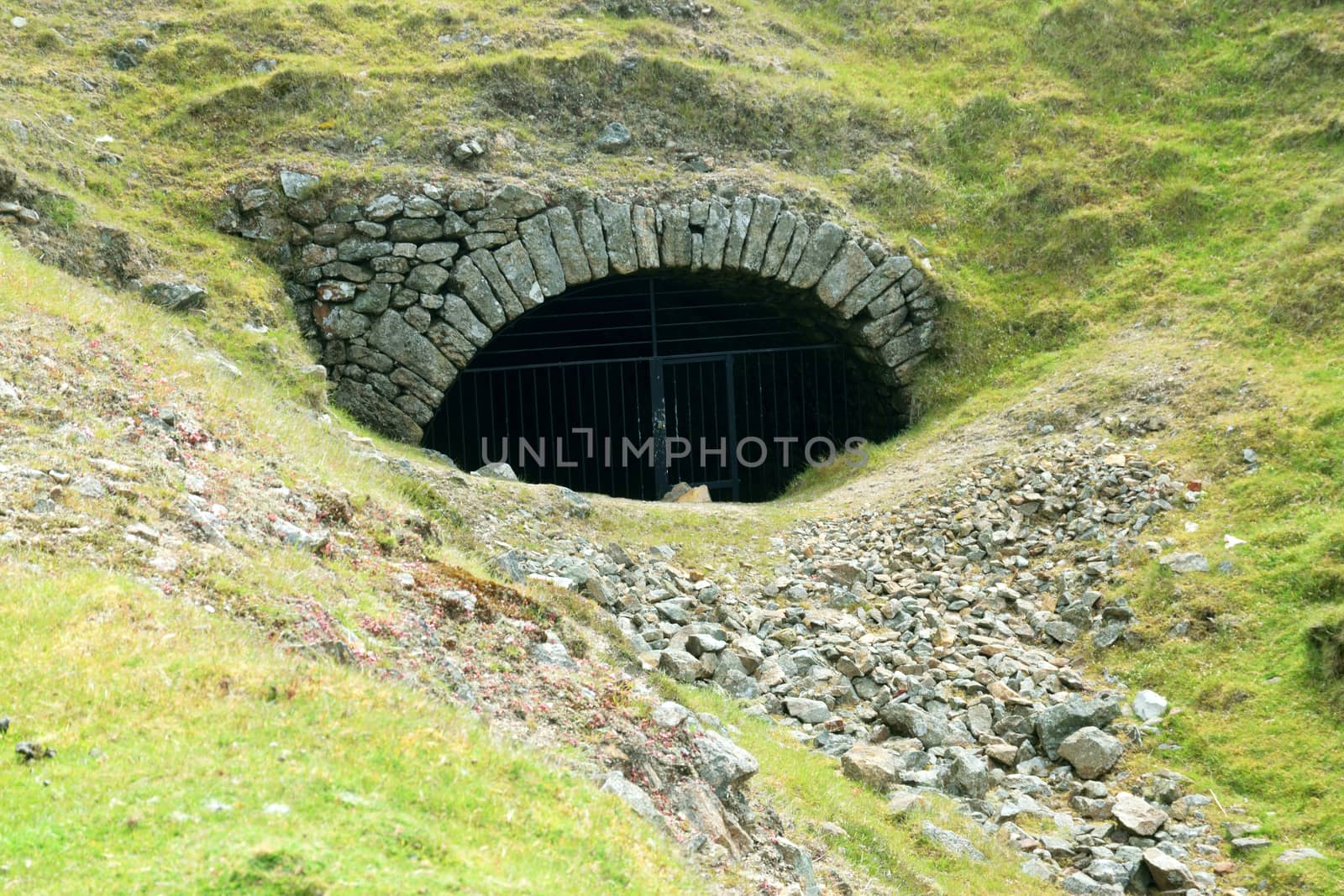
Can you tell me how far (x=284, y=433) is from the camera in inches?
326

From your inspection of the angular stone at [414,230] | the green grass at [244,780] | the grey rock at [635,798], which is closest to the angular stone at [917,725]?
the grey rock at [635,798]

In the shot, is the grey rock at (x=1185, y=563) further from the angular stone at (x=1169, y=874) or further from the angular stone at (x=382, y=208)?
the angular stone at (x=382, y=208)

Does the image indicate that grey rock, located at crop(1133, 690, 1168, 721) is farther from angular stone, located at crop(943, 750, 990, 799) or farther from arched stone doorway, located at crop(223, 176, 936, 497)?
arched stone doorway, located at crop(223, 176, 936, 497)

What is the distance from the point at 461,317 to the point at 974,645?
646 cm

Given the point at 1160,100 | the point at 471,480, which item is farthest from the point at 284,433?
the point at 1160,100

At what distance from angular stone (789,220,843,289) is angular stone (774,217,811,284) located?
3 cm

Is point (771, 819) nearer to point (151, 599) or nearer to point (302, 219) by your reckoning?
point (151, 599)

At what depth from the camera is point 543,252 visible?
13469mm

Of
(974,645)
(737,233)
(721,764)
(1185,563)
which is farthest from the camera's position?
(737,233)

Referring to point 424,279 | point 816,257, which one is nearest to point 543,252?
point 424,279

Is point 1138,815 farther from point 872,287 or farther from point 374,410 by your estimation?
point 374,410

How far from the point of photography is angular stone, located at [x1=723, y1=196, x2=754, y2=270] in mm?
14031

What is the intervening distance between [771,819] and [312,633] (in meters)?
2.25

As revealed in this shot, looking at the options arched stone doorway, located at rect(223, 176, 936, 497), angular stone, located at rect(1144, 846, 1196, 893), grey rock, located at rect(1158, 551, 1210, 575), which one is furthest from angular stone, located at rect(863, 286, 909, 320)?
angular stone, located at rect(1144, 846, 1196, 893)
